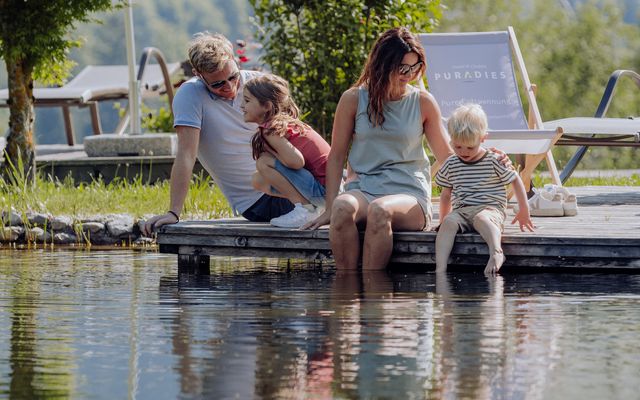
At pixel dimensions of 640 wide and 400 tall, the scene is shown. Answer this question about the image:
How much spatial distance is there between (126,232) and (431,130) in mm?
2947

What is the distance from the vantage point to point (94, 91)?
567 inches

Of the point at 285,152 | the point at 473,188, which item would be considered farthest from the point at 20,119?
the point at 473,188

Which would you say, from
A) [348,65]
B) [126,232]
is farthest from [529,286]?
[348,65]

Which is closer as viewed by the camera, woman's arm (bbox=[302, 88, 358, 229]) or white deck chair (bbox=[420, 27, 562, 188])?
woman's arm (bbox=[302, 88, 358, 229])

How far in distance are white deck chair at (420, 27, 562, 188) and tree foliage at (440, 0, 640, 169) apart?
2016cm

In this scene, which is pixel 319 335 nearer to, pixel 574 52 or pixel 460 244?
pixel 460 244

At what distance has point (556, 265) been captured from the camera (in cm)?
641

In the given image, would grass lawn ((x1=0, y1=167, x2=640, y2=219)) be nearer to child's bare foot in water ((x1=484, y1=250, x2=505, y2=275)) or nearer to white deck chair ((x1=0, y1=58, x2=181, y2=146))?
child's bare foot in water ((x1=484, y1=250, x2=505, y2=275))

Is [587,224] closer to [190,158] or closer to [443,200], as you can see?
[443,200]

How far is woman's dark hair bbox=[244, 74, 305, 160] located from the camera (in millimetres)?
6507

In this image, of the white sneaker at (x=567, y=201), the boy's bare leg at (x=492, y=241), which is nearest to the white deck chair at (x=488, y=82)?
the white sneaker at (x=567, y=201)

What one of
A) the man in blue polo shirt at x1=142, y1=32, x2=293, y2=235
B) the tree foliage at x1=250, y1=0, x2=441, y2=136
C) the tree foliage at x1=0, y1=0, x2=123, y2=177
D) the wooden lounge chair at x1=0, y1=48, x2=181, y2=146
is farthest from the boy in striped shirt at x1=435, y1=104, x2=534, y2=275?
the wooden lounge chair at x1=0, y1=48, x2=181, y2=146

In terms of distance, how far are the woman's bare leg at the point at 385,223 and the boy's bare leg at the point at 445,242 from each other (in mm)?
180

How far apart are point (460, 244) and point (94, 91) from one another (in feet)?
28.2
